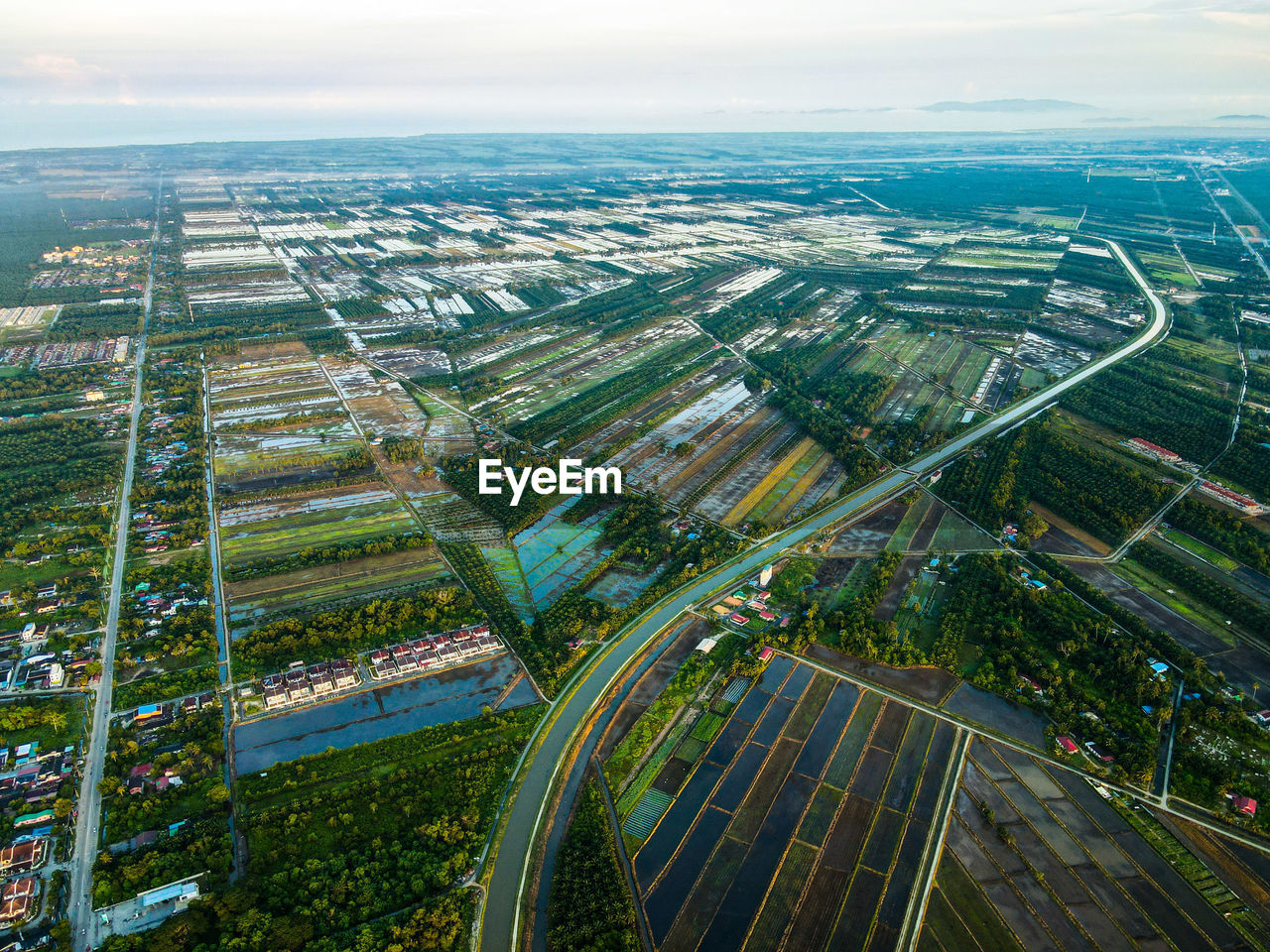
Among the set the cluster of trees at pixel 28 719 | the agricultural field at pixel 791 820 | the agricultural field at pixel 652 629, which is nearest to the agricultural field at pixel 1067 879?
the agricultural field at pixel 652 629

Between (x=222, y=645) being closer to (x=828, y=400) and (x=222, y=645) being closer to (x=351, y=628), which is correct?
(x=351, y=628)

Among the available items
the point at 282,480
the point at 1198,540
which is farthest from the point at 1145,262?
the point at 282,480

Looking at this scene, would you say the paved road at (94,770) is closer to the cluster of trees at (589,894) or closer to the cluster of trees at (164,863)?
the cluster of trees at (164,863)

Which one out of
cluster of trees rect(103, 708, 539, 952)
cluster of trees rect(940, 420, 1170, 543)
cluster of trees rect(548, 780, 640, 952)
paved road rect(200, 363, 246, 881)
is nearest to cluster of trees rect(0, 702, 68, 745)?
paved road rect(200, 363, 246, 881)

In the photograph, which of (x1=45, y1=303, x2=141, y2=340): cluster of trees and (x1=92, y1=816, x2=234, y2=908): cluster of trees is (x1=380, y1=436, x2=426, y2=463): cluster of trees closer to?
(x1=92, y1=816, x2=234, y2=908): cluster of trees

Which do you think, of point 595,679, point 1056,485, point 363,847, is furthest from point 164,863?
point 1056,485

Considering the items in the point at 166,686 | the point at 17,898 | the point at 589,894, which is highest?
the point at 166,686
